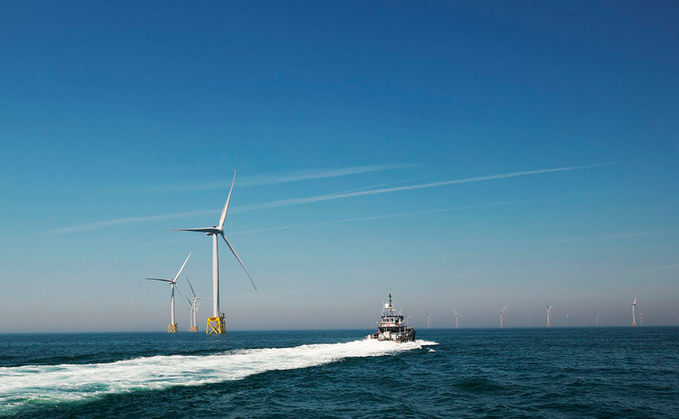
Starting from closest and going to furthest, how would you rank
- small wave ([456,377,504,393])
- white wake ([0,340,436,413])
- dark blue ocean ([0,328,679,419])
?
1. dark blue ocean ([0,328,679,419])
2. white wake ([0,340,436,413])
3. small wave ([456,377,504,393])

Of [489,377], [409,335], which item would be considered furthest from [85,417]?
[409,335]

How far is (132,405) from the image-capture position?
38.0 meters

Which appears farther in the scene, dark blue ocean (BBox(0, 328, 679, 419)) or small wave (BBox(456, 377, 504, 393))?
small wave (BBox(456, 377, 504, 393))

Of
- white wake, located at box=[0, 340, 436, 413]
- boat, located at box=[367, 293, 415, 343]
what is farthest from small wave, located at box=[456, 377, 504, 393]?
boat, located at box=[367, 293, 415, 343]

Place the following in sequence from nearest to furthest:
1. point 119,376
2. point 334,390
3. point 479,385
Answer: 1. point 334,390
2. point 479,385
3. point 119,376

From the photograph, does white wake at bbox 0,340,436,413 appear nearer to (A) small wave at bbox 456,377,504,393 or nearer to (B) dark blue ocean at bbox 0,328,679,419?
(B) dark blue ocean at bbox 0,328,679,419

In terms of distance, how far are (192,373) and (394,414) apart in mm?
29690

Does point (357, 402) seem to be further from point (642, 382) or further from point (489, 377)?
point (642, 382)

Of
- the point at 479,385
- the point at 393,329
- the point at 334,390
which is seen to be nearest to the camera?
the point at 334,390

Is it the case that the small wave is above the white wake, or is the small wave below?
below

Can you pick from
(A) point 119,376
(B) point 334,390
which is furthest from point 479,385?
A: (A) point 119,376

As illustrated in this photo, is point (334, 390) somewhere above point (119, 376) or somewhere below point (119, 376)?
below

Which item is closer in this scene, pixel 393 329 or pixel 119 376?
pixel 119 376

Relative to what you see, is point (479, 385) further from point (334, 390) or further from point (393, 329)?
point (393, 329)
